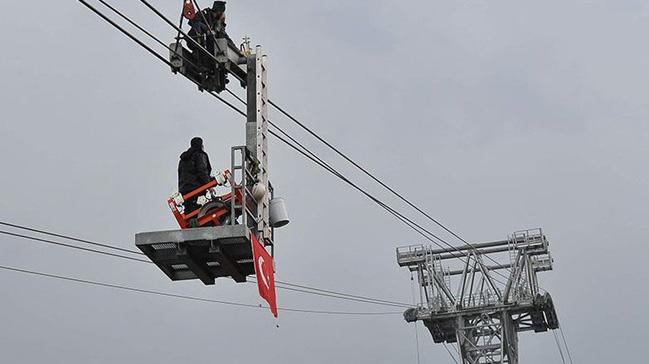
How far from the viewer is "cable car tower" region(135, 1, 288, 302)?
1608cm

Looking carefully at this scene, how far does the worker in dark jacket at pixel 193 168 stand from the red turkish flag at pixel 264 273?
1.11 metres

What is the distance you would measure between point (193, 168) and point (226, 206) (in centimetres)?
74

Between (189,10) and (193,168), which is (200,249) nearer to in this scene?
(193,168)

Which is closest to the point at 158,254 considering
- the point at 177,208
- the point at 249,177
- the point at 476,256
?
the point at 177,208

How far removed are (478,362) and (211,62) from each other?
111ft

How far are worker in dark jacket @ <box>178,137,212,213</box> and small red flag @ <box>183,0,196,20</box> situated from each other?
1.80 meters

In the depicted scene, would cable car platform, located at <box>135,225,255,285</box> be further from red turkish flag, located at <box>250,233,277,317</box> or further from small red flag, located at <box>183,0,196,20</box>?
small red flag, located at <box>183,0,196,20</box>

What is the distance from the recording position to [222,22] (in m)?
17.9

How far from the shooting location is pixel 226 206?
16.8m

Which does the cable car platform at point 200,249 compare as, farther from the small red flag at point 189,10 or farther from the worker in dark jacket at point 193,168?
the small red flag at point 189,10

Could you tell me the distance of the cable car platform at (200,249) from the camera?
1602 centimetres

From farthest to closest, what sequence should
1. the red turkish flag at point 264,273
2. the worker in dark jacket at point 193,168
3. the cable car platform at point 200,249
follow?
the worker in dark jacket at point 193,168 < the cable car platform at point 200,249 < the red turkish flag at point 264,273

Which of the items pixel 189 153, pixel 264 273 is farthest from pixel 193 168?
pixel 264 273

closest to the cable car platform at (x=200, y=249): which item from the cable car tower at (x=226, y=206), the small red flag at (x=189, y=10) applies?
the cable car tower at (x=226, y=206)
